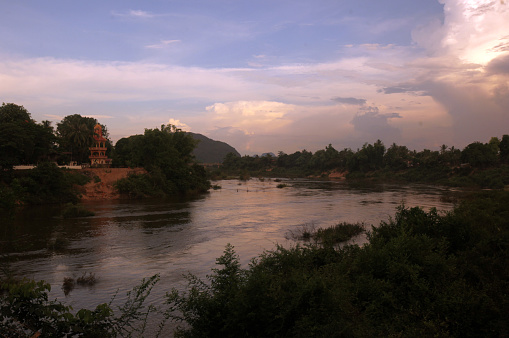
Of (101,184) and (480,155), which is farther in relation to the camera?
(480,155)

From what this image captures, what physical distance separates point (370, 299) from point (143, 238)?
16.6m

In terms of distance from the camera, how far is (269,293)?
29.0ft

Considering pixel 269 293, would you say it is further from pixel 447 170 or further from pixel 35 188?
pixel 447 170

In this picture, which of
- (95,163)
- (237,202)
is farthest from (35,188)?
(237,202)

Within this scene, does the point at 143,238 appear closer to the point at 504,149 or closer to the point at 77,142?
the point at 77,142

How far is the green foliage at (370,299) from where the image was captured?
8086 mm

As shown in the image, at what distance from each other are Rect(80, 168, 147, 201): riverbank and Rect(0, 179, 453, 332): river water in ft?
15.4

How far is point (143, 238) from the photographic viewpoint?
22.6m

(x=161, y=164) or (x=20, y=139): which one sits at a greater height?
(x=20, y=139)

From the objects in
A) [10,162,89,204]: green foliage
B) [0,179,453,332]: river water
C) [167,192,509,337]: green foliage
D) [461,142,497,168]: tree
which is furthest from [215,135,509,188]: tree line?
[10,162,89,204]: green foliage

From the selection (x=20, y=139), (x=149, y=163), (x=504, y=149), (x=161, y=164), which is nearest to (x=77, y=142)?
(x=149, y=163)

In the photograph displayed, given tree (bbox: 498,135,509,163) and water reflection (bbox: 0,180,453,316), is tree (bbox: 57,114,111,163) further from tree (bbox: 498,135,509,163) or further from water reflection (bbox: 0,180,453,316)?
tree (bbox: 498,135,509,163)

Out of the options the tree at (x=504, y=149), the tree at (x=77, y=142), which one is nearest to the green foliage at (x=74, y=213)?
the tree at (x=77, y=142)

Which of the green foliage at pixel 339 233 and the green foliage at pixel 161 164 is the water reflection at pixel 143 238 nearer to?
the green foliage at pixel 339 233
